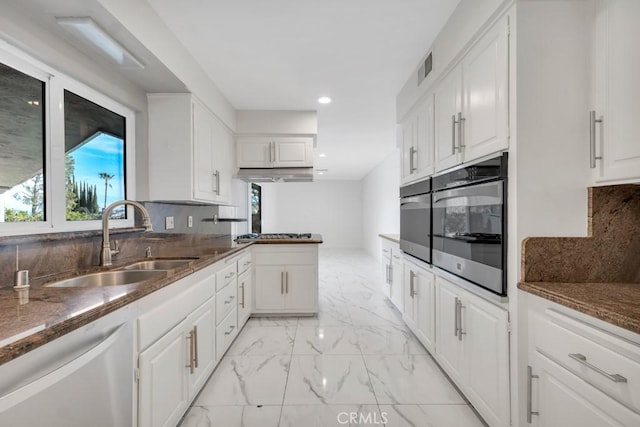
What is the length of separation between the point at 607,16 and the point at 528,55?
0.31 m

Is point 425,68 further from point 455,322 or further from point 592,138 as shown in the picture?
point 455,322

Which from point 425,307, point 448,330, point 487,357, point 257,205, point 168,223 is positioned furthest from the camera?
point 257,205

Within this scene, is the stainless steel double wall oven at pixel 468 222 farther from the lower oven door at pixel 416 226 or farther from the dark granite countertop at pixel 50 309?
the dark granite countertop at pixel 50 309

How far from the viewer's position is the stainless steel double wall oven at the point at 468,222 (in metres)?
1.47

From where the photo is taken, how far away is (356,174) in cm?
924

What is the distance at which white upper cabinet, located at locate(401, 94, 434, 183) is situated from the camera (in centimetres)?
236

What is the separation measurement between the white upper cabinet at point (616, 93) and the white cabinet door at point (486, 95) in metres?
0.35

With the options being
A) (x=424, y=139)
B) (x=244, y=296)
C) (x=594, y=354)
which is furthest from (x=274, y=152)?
(x=594, y=354)

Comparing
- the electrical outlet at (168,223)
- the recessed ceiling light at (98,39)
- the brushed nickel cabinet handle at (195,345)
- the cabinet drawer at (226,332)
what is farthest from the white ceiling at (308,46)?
the cabinet drawer at (226,332)

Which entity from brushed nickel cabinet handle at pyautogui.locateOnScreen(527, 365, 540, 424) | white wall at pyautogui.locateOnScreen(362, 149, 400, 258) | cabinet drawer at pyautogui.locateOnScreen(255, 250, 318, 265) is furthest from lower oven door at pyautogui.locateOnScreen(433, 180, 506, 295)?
white wall at pyautogui.locateOnScreen(362, 149, 400, 258)

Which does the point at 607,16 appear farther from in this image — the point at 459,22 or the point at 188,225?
the point at 188,225

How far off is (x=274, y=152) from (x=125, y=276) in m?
2.34

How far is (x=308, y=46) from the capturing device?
2330 millimetres

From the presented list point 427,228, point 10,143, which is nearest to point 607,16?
point 427,228
